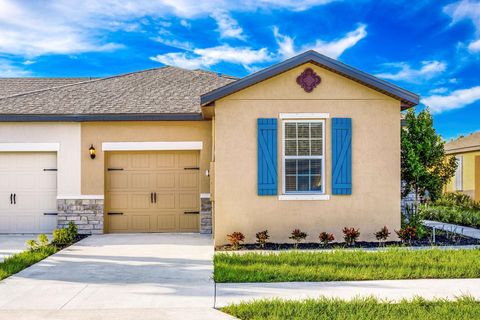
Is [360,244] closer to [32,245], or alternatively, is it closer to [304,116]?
[304,116]

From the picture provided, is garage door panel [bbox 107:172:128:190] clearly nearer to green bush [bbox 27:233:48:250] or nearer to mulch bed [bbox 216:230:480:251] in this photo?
green bush [bbox 27:233:48:250]

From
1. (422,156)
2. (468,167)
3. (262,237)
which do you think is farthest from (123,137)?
(468,167)

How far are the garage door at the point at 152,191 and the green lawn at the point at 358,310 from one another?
7.48m

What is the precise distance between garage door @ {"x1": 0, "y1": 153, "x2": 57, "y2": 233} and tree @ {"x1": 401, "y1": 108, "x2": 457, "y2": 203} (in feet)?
29.8

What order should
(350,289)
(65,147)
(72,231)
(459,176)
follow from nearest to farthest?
(350,289) → (72,231) → (65,147) → (459,176)

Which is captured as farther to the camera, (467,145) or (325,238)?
(467,145)

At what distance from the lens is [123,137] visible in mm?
13445

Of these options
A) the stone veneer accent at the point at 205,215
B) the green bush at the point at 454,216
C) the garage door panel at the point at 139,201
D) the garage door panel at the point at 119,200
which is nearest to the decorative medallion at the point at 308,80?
the stone veneer accent at the point at 205,215

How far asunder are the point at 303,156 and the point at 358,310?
5.45 metres

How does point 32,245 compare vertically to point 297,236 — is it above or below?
below

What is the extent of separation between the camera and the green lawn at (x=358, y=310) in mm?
5859

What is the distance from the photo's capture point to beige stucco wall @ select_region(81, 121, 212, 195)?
529 inches

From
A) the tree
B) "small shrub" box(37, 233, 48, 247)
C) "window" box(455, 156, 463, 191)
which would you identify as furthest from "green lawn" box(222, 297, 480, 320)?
"window" box(455, 156, 463, 191)

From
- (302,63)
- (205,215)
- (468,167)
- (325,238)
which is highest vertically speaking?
(302,63)
